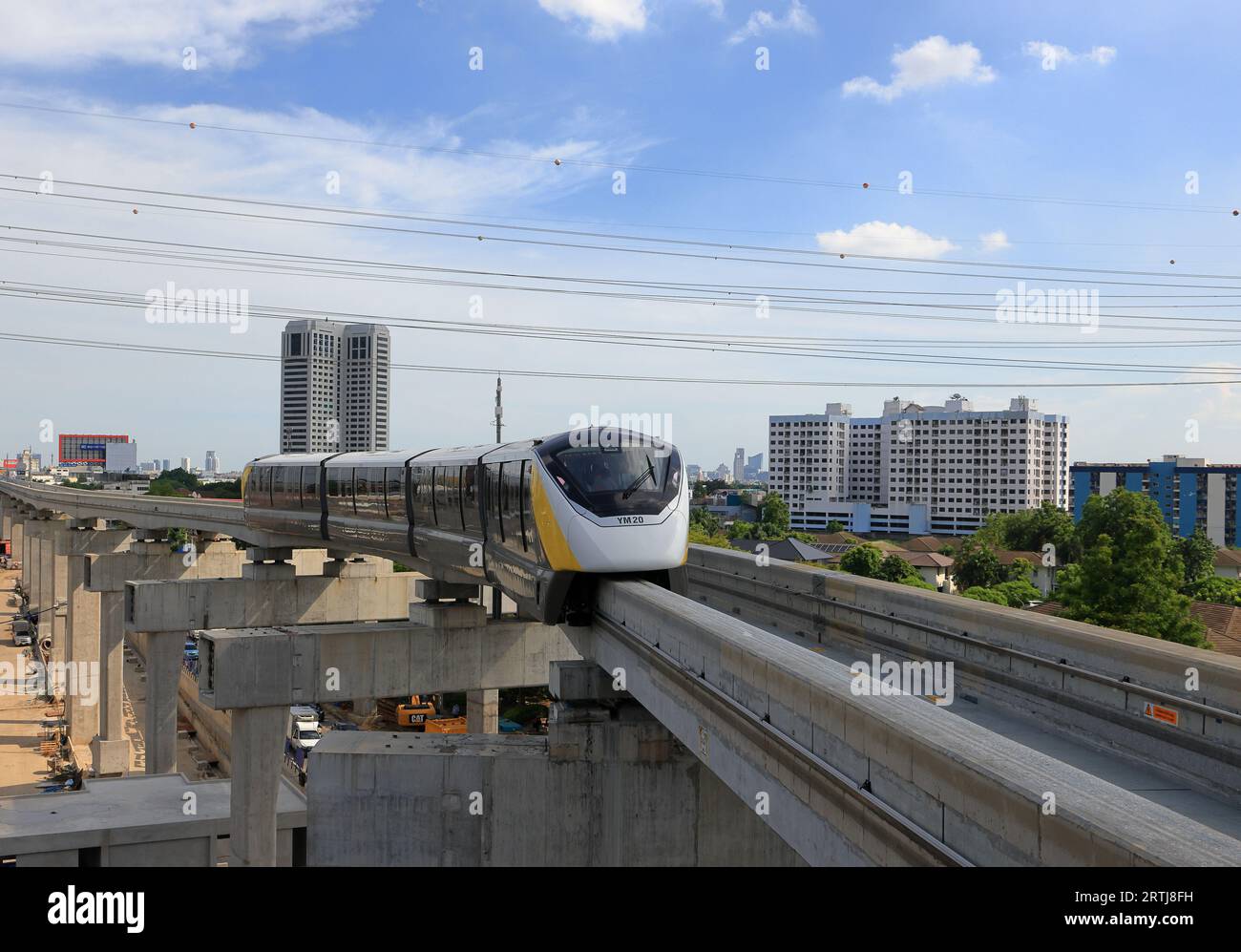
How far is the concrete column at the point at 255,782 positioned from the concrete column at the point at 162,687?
14643 millimetres

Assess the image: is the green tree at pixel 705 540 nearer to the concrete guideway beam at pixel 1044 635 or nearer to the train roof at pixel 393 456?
the train roof at pixel 393 456

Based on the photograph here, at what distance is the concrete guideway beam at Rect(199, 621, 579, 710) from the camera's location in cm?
2048

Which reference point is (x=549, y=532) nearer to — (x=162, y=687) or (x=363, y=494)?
(x=363, y=494)

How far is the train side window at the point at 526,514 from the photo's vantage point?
15531 mm

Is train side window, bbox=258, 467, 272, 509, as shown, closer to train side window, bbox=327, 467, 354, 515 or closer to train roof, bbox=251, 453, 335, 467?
train roof, bbox=251, 453, 335, 467

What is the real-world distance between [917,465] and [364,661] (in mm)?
140328

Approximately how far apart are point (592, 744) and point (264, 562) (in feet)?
72.5

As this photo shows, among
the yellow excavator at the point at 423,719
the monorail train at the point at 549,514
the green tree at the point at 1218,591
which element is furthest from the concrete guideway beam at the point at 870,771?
the green tree at the point at 1218,591

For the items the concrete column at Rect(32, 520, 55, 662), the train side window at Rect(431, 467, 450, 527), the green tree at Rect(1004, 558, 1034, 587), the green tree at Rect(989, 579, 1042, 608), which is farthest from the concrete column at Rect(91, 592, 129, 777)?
the green tree at Rect(1004, 558, 1034, 587)

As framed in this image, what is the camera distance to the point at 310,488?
29.2 metres

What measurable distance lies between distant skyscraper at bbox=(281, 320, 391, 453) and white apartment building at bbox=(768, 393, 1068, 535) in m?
102

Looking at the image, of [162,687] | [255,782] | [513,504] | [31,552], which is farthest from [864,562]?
[31,552]
